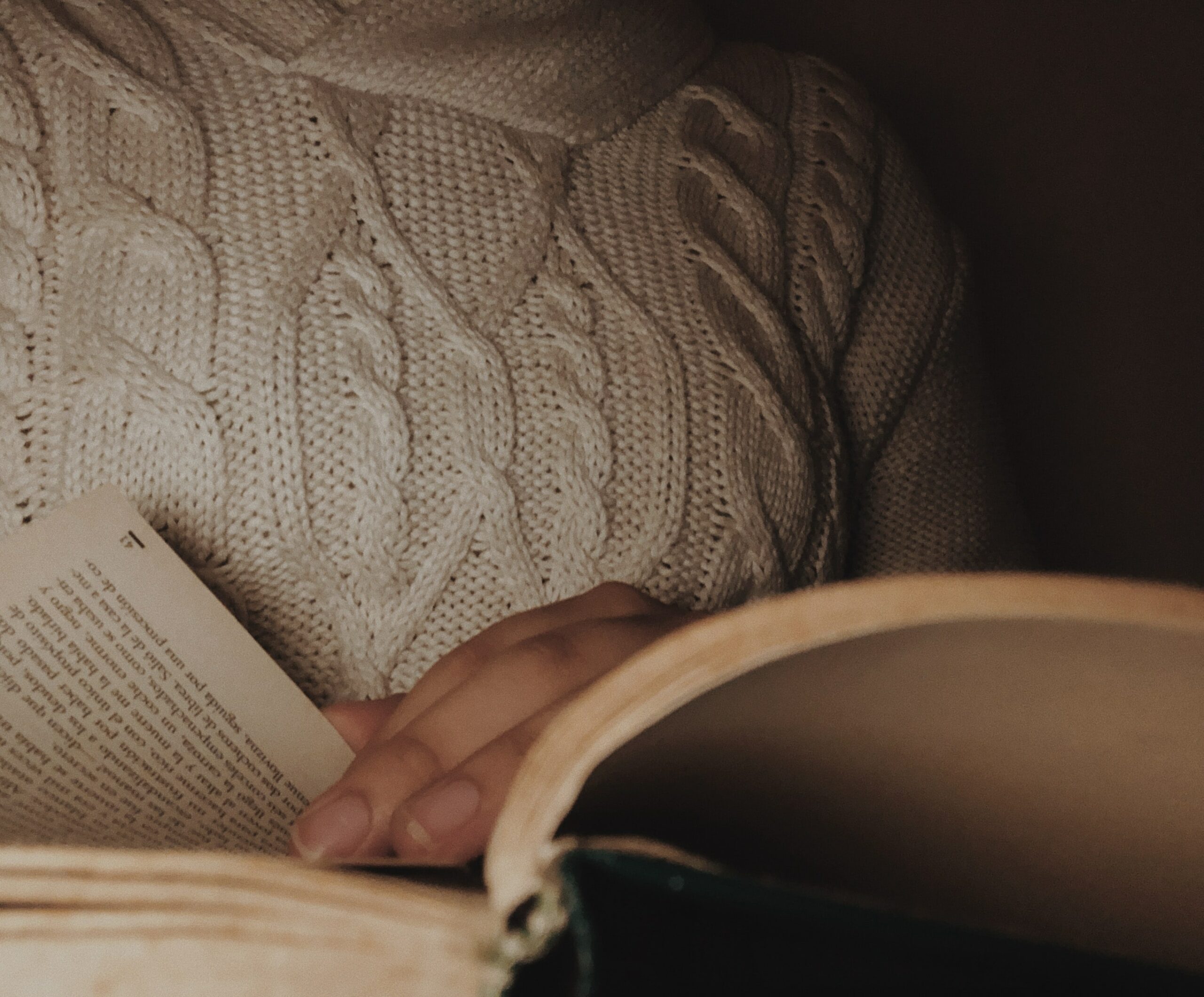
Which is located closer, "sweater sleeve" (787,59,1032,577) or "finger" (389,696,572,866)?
"finger" (389,696,572,866)

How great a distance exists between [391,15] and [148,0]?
0.47 feet

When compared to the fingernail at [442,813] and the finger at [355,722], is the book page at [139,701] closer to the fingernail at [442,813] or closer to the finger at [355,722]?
the finger at [355,722]

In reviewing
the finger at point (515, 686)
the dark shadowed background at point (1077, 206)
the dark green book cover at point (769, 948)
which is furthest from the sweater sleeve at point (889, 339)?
the dark green book cover at point (769, 948)

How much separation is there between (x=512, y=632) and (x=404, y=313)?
212 millimetres

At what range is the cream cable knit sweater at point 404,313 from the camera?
47 centimetres

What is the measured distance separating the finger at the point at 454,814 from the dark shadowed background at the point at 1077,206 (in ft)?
2.62

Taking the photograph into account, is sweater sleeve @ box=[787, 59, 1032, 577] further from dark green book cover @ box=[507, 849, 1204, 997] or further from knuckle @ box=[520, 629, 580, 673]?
dark green book cover @ box=[507, 849, 1204, 997]

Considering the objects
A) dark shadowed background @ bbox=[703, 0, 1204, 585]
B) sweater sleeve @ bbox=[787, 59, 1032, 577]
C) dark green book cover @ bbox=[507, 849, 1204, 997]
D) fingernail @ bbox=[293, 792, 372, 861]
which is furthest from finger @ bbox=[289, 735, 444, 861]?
dark shadowed background @ bbox=[703, 0, 1204, 585]

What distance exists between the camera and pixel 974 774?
17cm

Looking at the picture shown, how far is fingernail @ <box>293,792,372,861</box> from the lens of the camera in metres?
0.31

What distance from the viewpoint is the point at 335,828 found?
0.32m

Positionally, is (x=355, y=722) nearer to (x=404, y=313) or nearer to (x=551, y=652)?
(x=551, y=652)

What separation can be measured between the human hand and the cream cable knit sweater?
8 centimetres

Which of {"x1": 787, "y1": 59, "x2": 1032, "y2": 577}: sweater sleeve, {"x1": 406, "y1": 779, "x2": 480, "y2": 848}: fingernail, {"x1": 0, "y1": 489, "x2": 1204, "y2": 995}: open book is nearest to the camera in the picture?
{"x1": 0, "y1": 489, "x2": 1204, "y2": 995}: open book
